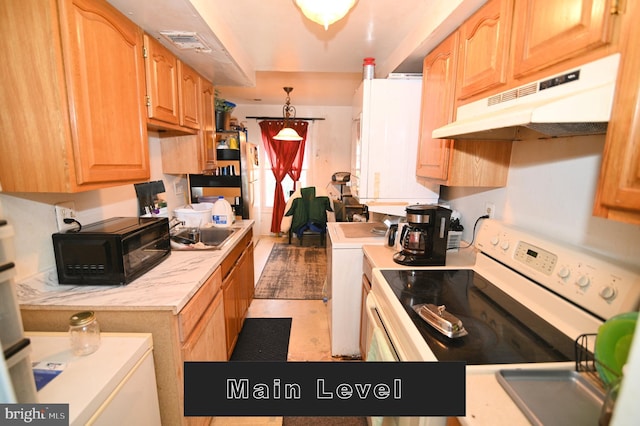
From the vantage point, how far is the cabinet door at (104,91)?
1.06 metres

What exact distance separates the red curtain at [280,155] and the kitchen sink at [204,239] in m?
3.01

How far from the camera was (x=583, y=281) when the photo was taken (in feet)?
3.00

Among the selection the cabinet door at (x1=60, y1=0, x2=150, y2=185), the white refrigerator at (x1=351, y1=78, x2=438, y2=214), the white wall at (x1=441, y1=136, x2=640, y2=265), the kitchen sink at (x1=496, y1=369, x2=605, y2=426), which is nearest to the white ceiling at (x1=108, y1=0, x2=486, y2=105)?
the cabinet door at (x1=60, y1=0, x2=150, y2=185)

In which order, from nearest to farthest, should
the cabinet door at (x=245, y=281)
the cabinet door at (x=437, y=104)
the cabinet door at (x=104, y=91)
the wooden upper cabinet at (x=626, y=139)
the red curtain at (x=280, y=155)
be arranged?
→ 1. the wooden upper cabinet at (x=626, y=139)
2. the cabinet door at (x=104, y=91)
3. the cabinet door at (x=437, y=104)
4. the cabinet door at (x=245, y=281)
5. the red curtain at (x=280, y=155)

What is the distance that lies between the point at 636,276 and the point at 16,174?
6.84ft

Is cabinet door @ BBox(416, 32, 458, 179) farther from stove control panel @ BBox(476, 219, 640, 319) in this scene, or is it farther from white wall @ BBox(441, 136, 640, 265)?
stove control panel @ BBox(476, 219, 640, 319)

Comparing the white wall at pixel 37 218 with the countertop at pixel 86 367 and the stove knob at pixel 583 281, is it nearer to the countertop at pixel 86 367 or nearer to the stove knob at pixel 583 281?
the countertop at pixel 86 367

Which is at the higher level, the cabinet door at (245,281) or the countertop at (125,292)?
the countertop at (125,292)

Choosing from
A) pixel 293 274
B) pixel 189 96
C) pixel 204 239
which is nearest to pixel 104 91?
pixel 189 96

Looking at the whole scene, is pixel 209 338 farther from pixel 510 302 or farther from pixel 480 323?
pixel 510 302

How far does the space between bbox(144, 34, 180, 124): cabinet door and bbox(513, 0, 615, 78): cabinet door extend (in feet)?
5.66

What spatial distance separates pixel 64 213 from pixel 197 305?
0.80m

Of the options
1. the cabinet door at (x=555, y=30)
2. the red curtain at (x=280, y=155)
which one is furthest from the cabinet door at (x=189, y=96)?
the red curtain at (x=280, y=155)

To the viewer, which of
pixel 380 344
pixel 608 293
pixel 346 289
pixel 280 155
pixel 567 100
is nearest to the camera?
pixel 567 100
